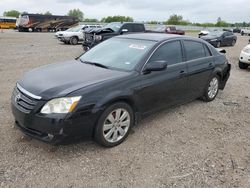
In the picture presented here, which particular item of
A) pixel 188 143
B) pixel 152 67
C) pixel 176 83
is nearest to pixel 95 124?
pixel 152 67

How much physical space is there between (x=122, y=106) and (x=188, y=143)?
3.94 ft

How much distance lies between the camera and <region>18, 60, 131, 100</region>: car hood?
318 cm

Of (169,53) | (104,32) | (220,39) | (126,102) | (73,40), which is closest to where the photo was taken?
(126,102)

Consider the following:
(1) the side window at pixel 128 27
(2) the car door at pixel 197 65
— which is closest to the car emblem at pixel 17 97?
(2) the car door at pixel 197 65

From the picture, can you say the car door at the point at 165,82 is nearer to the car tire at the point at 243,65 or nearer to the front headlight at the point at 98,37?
the car tire at the point at 243,65

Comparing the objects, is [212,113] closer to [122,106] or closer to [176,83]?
[176,83]

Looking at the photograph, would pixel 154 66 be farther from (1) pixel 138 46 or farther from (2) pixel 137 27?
(2) pixel 137 27

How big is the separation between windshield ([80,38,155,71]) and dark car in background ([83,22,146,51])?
7329mm

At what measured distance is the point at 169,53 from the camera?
4.40 m

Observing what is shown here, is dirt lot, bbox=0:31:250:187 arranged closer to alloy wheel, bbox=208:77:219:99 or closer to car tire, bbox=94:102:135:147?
car tire, bbox=94:102:135:147

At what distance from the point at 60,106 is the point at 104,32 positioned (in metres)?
11.7

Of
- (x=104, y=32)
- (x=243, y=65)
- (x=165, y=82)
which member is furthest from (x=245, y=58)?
(x=104, y=32)

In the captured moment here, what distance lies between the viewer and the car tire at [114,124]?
3375 millimetres

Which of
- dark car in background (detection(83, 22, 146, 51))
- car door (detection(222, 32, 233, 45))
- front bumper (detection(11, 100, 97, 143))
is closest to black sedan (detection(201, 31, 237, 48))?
car door (detection(222, 32, 233, 45))
